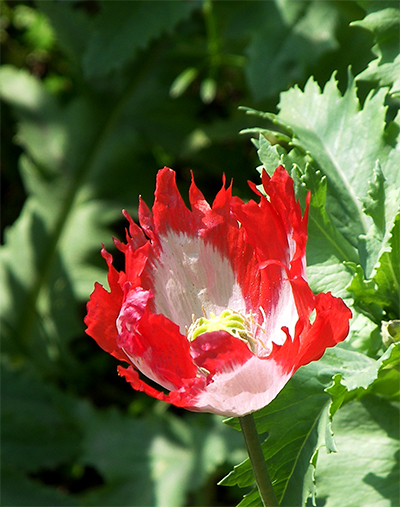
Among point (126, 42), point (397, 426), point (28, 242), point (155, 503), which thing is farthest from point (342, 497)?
point (28, 242)

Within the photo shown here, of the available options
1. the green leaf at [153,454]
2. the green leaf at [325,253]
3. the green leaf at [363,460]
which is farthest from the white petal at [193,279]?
the green leaf at [153,454]

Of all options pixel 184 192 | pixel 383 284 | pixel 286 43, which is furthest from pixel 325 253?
pixel 184 192

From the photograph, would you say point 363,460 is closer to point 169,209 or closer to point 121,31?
A: point 169,209

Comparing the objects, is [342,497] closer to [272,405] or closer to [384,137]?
[272,405]

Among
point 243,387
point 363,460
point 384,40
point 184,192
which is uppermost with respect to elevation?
point 184,192

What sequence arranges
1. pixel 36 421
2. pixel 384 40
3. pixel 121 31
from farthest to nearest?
pixel 36 421 → pixel 121 31 → pixel 384 40

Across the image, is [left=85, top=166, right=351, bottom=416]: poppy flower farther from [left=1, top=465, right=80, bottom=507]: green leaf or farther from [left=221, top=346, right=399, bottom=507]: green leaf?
[left=1, top=465, right=80, bottom=507]: green leaf

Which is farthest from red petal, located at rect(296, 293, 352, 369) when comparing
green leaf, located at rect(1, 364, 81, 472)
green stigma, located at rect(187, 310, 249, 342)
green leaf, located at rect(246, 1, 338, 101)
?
green leaf, located at rect(1, 364, 81, 472)
